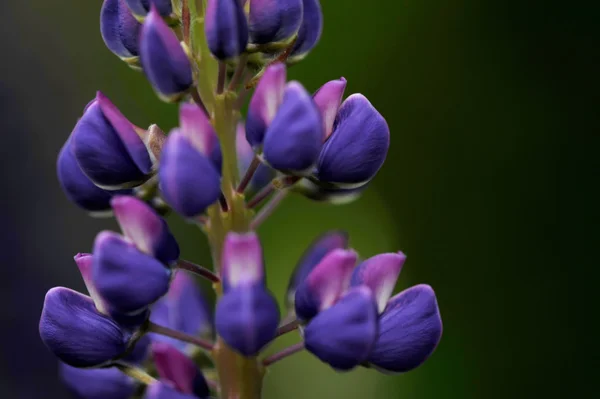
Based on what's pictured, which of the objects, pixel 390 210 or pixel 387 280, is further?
pixel 390 210

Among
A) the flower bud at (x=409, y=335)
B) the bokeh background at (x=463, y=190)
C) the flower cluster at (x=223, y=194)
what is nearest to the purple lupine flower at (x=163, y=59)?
the flower cluster at (x=223, y=194)

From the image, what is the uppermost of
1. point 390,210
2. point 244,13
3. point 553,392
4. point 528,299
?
point 244,13

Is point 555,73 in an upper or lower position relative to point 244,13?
lower

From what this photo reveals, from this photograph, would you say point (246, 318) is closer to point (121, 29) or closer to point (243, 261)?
point (243, 261)

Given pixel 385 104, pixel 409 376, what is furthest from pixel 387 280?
pixel 385 104

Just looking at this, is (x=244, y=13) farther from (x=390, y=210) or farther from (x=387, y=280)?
(x=390, y=210)

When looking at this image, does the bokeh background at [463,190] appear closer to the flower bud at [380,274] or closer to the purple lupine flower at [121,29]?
the purple lupine flower at [121,29]

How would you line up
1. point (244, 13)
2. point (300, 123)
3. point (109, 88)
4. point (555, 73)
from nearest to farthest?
point (300, 123), point (244, 13), point (555, 73), point (109, 88)
